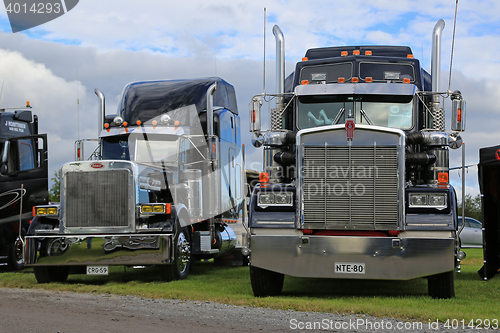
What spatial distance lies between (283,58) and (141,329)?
567 cm

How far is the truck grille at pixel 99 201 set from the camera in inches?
415

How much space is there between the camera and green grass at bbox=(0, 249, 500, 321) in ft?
24.4

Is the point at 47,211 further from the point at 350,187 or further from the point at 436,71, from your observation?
the point at 436,71

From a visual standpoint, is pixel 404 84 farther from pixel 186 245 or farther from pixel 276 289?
pixel 186 245

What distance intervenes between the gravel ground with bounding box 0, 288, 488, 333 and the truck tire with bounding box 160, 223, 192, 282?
218 centimetres

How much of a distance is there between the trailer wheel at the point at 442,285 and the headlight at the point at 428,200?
100 centimetres

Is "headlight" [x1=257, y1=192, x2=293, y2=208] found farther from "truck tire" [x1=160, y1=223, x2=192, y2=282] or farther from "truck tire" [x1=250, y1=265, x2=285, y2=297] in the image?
"truck tire" [x1=160, y1=223, x2=192, y2=282]

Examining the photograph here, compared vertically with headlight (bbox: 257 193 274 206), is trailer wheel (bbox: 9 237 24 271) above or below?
below

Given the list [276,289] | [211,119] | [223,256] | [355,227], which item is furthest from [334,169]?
[223,256]

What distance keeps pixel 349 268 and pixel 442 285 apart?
145 cm

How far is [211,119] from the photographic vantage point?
41.1 feet

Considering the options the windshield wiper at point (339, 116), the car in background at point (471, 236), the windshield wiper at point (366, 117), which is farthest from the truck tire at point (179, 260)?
the car in background at point (471, 236)

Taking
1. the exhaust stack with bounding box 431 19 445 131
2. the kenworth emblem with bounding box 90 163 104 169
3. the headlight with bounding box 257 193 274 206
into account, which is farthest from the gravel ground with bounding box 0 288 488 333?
the exhaust stack with bounding box 431 19 445 131

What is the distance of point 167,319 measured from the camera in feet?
22.8
